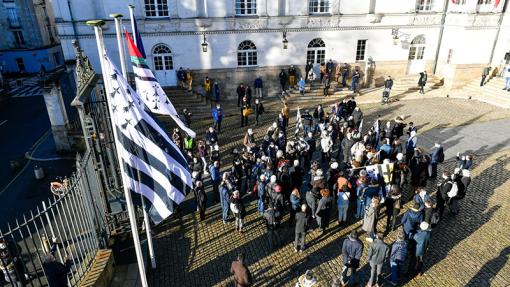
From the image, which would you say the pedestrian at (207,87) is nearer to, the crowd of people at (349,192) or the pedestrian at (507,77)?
the crowd of people at (349,192)

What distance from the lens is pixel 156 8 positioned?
2406 cm

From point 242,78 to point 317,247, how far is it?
56.0 feet

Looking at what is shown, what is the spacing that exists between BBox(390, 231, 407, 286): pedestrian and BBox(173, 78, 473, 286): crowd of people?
0.9 inches

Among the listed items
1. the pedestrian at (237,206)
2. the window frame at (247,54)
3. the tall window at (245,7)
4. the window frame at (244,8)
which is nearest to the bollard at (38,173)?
the pedestrian at (237,206)

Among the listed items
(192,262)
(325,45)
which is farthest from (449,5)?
(192,262)

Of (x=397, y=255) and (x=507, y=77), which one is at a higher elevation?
(x=507, y=77)

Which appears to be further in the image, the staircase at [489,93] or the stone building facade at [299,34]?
the stone building facade at [299,34]

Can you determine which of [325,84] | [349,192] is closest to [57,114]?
[349,192]

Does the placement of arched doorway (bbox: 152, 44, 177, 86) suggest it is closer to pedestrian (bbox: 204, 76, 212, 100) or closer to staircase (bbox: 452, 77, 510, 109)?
pedestrian (bbox: 204, 76, 212, 100)

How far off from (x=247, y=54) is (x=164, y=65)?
5.71 meters

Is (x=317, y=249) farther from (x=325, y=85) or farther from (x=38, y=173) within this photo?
(x=325, y=85)

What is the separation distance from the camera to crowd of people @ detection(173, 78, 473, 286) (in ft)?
31.5

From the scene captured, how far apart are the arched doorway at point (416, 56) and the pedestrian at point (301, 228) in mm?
21496

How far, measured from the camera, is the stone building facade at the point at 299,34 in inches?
947
